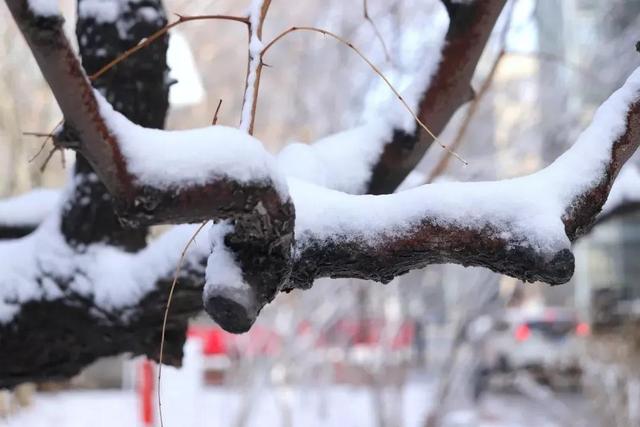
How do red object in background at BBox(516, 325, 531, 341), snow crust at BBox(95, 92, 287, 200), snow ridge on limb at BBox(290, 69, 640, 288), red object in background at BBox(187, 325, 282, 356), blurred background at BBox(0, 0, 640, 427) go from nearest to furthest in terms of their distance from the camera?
snow crust at BBox(95, 92, 287, 200) → snow ridge on limb at BBox(290, 69, 640, 288) → blurred background at BBox(0, 0, 640, 427) → red object in background at BBox(187, 325, 282, 356) → red object in background at BBox(516, 325, 531, 341)

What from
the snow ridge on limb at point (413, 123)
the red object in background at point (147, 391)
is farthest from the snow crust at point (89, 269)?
the red object in background at point (147, 391)

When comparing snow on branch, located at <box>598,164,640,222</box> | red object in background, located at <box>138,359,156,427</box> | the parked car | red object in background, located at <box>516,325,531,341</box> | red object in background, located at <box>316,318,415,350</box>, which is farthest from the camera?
red object in background, located at <box>516,325,531,341</box>

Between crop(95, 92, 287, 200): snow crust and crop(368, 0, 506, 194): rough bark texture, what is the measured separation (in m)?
1.08

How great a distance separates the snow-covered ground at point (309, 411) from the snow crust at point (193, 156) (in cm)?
758

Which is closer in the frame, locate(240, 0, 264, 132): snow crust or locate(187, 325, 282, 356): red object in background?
locate(240, 0, 264, 132): snow crust

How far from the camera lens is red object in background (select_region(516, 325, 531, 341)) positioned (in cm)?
1329

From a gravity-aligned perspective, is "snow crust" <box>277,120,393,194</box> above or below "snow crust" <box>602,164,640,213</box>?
above

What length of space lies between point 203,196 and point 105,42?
4.52 ft

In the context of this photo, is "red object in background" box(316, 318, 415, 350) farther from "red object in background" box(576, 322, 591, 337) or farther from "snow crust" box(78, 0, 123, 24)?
"snow crust" box(78, 0, 123, 24)

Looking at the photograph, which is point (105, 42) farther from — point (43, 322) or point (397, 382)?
point (397, 382)

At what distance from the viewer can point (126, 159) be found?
4.67 ft

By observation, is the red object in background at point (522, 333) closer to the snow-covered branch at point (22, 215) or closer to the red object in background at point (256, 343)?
the red object in background at point (256, 343)

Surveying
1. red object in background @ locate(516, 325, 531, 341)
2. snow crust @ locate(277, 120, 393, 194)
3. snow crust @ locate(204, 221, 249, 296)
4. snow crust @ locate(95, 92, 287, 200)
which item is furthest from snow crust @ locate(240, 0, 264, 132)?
red object in background @ locate(516, 325, 531, 341)

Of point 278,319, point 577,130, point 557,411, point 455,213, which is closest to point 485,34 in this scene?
point 455,213
